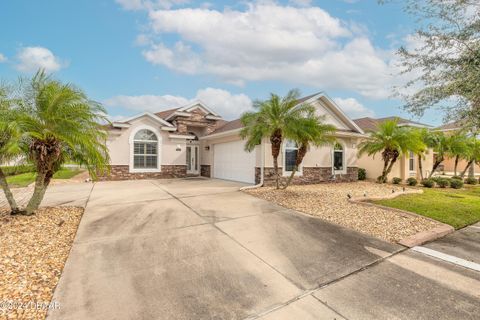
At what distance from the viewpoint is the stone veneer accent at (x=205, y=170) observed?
18.5 meters

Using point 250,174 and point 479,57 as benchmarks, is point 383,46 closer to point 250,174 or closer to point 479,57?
point 479,57

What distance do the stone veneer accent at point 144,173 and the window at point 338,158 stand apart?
10839mm

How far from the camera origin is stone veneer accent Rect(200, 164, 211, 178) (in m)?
18.5

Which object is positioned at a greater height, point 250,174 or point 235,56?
point 235,56

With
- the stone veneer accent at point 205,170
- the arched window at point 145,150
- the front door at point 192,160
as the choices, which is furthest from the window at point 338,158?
the arched window at point 145,150

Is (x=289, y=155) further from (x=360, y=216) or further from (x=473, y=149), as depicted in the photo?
(x=473, y=149)

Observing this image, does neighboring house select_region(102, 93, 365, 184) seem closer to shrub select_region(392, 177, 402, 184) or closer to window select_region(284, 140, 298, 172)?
window select_region(284, 140, 298, 172)

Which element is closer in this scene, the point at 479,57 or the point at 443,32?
the point at 479,57

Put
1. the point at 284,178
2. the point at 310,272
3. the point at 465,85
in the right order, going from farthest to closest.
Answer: the point at 284,178
the point at 465,85
the point at 310,272

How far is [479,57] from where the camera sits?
5.76 meters

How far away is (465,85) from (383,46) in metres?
4.37

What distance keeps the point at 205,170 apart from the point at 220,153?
257cm

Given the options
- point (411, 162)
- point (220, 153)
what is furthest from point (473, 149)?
point (220, 153)

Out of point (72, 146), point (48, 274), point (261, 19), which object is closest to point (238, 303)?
point (48, 274)
